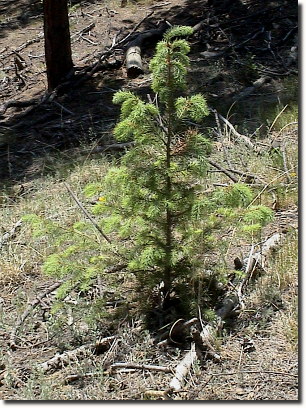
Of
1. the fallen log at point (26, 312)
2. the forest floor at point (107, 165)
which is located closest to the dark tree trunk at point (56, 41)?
the forest floor at point (107, 165)

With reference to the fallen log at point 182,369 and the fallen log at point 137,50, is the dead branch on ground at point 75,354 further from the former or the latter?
the fallen log at point 137,50

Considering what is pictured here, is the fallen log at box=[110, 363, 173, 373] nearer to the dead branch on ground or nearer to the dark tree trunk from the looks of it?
the dead branch on ground

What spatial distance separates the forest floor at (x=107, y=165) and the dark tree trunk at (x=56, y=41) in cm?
31

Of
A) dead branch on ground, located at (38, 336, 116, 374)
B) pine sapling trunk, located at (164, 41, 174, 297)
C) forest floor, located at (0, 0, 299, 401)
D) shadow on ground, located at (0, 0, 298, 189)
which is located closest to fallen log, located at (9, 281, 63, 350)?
forest floor, located at (0, 0, 299, 401)

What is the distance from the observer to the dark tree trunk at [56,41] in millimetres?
10734

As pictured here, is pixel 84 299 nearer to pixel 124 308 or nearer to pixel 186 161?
pixel 124 308

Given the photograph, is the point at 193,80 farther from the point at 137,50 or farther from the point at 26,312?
the point at 26,312

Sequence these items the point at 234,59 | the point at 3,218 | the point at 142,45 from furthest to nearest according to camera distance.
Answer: the point at 142,45, the point at 234,59, the point at 3,218

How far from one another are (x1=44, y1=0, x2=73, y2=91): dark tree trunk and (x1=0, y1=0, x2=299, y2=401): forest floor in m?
0.31

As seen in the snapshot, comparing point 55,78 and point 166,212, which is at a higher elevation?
point 166,212

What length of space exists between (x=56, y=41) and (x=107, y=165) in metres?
4.00

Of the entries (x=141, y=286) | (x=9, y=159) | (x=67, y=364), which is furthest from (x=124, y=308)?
(x=9, y=159)

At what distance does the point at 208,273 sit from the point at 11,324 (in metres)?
1.44

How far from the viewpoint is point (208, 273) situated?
4.89m
